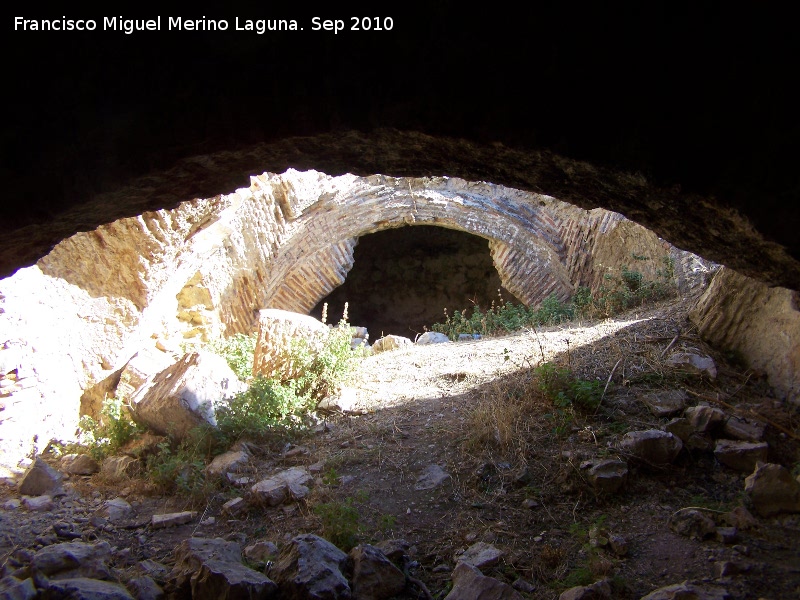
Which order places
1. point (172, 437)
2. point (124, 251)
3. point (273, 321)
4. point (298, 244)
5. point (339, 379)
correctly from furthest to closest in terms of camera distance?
point (298, 244)
point (273, 321)
point (339, 379)
point (124, 251)
point (172, 437)

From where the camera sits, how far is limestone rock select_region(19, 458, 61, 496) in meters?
3.90

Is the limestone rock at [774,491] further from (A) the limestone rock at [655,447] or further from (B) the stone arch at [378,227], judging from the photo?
(B) the stone arch at [378,227]

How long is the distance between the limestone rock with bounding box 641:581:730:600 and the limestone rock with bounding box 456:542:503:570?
63 centimetres

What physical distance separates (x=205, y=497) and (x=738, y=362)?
3.47 metres

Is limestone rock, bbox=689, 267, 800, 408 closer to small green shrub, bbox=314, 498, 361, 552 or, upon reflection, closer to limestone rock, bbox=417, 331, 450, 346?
small green shrub, bbox=314, 498, 361, 552

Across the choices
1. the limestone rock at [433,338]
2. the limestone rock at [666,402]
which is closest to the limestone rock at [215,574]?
the limestone rock at [666,402]

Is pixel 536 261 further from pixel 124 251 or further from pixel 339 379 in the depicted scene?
pixel 124 251

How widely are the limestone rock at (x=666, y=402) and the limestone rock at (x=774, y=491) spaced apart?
0.84m

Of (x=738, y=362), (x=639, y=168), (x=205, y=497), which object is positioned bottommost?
(x=205, y=497)

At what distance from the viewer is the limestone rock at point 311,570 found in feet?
7.68

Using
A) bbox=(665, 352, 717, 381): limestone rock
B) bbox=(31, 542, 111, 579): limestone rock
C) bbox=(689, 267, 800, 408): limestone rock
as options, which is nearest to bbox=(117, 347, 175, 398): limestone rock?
bbox=(31, 542, 111, 579): limestone rock

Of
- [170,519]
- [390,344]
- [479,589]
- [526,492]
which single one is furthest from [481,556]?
[390,344]

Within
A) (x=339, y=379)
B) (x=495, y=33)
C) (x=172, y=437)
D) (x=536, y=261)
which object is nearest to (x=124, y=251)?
(x=172, y=437)

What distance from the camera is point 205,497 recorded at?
3.74 metres
